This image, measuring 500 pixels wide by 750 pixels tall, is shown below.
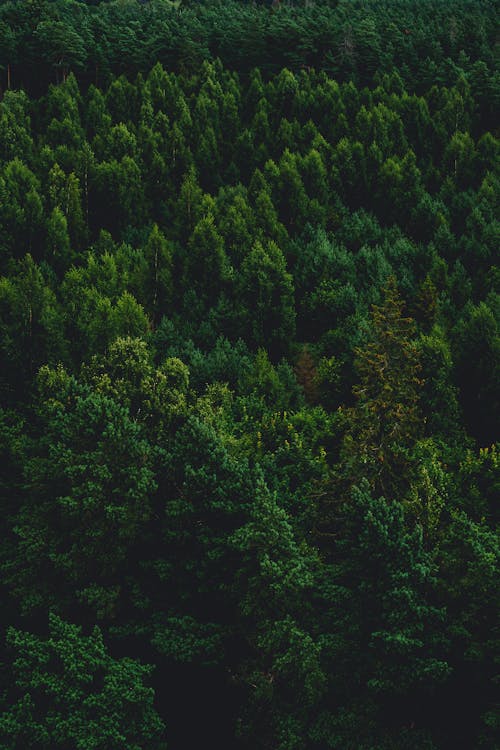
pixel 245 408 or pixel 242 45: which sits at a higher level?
pixel 242 45

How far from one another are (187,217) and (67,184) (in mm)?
12535

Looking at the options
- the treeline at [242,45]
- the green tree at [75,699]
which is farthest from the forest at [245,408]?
the treeline at [242,45]

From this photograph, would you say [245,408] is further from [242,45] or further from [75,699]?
[242,45]

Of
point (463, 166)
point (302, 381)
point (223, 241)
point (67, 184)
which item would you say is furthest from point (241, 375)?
point (463, 166)

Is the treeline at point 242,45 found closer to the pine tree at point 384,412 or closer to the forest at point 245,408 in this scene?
the forest at point 245,408

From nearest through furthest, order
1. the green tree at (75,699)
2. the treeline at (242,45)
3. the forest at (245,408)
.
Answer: the green tree at (75,699), the forest at (245,408), the treeline at (242,45)

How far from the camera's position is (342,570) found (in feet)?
115

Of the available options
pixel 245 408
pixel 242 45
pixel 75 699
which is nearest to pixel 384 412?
pixel 245 408

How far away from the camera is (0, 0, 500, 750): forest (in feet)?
108

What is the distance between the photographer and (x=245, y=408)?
48.5 meters

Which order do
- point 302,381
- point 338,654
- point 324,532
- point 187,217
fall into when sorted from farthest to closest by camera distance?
point 187,217 → point 302,381 → point 324,532 → point 338,654

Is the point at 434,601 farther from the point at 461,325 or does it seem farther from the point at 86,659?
the point at 461,325

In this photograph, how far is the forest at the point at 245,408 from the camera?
108ft

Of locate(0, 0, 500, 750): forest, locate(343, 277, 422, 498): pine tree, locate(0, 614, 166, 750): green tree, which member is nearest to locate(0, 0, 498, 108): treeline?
locate(0, 0, 500, 750): forest
